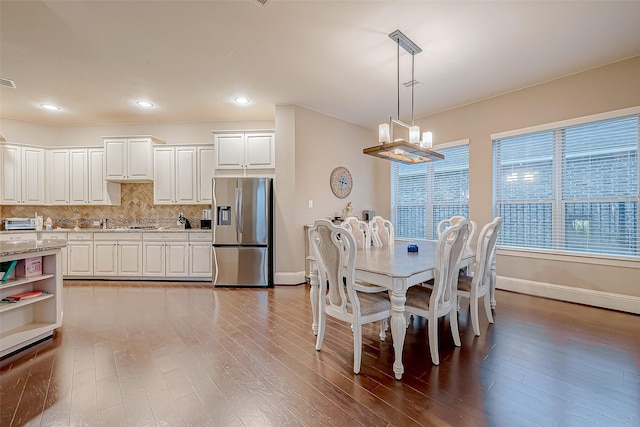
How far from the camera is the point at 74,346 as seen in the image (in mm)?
2369

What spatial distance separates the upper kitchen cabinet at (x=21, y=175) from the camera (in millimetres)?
4574

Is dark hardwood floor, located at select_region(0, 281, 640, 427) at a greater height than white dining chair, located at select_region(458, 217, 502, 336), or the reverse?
white dining chair, located at select_region(458, 217, 502, 336)

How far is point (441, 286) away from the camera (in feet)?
6.75

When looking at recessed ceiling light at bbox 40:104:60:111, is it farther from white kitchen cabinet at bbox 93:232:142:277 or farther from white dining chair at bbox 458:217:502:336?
white dining chair at bbox 458:217:502:336

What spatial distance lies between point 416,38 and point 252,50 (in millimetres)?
1665

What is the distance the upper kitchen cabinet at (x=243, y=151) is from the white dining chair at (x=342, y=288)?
278cm

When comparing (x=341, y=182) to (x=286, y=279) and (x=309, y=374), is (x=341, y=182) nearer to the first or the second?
(x=286, y=279)

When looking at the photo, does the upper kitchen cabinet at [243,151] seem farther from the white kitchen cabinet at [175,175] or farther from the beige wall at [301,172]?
the white kitchen cabinet at [175,175]

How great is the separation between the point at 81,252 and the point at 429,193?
6.08 meters

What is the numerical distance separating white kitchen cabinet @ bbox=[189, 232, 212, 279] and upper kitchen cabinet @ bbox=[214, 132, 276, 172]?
3.96 feet

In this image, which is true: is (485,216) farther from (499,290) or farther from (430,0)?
(430,0)

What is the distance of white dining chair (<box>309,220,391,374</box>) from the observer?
194cm

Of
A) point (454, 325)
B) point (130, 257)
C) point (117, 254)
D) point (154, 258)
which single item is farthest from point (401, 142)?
point (117, 254)

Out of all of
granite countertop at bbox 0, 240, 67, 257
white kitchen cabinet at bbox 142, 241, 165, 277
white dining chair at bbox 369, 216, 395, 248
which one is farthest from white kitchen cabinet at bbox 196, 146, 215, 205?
white dining chair at bbox 369, 216, 395, 248
